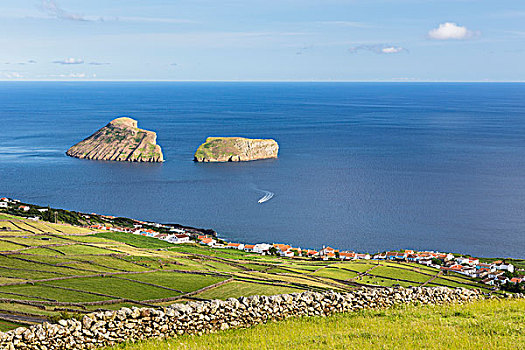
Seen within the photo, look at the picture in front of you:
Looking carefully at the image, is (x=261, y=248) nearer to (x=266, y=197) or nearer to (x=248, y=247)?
(x=248, y=247)

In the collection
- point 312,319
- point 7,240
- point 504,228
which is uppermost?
point 312,319

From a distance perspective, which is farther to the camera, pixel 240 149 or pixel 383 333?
pixel 240 149

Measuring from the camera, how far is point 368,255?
67.4 m

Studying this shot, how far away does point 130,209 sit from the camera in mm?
97938

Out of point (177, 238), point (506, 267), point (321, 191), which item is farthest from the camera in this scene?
point (321, 191)

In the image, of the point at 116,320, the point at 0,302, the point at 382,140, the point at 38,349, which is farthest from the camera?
the point at 382,140

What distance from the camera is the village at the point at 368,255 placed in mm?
57906

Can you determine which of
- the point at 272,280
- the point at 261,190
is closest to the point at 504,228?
the point at 261,190

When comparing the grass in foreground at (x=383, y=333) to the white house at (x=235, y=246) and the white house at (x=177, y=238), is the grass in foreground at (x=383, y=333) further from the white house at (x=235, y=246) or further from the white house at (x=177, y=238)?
the white house at (x=177, y=238)

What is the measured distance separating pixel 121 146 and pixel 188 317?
15197cm

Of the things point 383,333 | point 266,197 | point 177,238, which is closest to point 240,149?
point 266,197

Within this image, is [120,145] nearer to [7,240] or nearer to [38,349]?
[7,240]

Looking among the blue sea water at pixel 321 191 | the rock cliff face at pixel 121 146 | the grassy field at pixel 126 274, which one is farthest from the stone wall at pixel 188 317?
the rock cliff face at pixel 121 146

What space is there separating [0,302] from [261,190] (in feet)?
282
